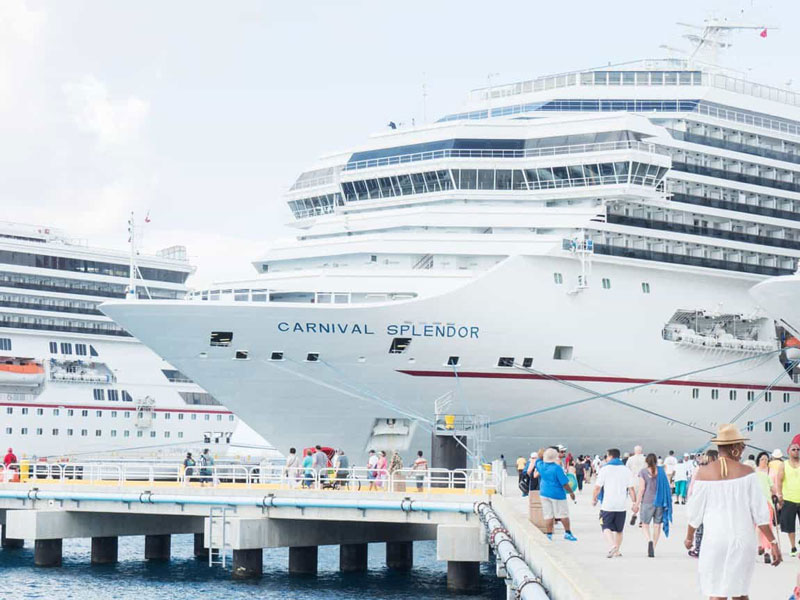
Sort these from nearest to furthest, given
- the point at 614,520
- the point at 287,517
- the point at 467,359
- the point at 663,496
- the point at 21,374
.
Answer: the point at 614,520, the point at 663,496, the point at 287,517, the point at 467,359, the point at 21,374

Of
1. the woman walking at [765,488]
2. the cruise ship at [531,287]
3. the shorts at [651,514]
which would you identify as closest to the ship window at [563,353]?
the cruise ship at [531,287]

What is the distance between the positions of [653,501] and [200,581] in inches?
587

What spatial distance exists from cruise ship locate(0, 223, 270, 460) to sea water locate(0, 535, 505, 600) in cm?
4176

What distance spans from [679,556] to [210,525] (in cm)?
1425

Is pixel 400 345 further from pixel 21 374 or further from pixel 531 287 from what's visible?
pixel 21 374

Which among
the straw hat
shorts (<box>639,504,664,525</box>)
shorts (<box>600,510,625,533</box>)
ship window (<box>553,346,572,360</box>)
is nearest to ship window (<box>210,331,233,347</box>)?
ship window (<box>553,346,572,360</box>)

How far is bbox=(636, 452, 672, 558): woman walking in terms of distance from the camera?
1798 cm

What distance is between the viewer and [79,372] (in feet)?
265

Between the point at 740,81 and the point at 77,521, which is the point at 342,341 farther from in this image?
the point at 740,81

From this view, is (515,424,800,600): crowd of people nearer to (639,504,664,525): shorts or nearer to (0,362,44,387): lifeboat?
(639,504,664,525): shorts

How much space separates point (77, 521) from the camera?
32.2 m

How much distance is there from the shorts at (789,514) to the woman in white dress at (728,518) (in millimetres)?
6737

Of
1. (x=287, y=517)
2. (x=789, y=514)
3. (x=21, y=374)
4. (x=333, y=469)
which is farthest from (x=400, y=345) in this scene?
(x=21, y=374)

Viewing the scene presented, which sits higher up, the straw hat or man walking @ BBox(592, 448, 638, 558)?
the straw hat
